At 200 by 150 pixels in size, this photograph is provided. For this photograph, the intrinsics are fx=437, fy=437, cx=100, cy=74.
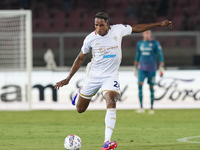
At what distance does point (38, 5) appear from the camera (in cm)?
Result: 2072

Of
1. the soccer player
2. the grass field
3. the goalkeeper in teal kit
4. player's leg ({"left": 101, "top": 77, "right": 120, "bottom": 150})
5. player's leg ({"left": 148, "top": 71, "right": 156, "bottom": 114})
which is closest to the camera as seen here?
player's leg ({"left": 101, "top": 77, "right": 120, "bottom": 150})

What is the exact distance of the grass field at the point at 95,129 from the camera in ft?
21.2

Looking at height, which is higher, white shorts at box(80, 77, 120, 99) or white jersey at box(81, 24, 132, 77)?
white jersey at box(81, 24, 132, 77)

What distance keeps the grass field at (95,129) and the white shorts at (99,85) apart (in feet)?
2.55

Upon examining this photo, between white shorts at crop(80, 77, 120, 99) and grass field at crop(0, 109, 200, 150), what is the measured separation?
78cm

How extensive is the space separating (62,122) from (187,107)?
4269 millimetres

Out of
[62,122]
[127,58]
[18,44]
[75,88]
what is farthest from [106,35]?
[127,58]

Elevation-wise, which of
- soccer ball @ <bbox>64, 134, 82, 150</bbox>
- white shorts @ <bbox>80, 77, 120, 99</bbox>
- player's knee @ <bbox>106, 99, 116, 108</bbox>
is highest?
white shorts @ <bbox>80, 77, 120, 99</bbox>

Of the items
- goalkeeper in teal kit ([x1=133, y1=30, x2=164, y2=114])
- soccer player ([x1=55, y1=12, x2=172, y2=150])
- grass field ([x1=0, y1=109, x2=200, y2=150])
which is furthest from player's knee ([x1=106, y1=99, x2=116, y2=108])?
goalkeeper in teal kit ([x1=133, y1=30, x2=164, y2=114])

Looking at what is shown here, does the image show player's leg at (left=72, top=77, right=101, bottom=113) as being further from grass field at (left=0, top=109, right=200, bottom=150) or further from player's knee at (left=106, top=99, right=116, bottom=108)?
Result: grass field at (left=0, top=109, right=200, bottom=150)

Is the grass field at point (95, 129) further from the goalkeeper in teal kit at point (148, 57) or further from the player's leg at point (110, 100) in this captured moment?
the goalkeeper in teal kit at point (148, 57)

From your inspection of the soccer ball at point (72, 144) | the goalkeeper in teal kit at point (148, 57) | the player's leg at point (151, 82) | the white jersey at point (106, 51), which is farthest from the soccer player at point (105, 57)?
the player's leg at point (151, 82)

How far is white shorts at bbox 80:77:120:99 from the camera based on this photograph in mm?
6238

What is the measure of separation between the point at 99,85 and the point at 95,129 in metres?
2.13
